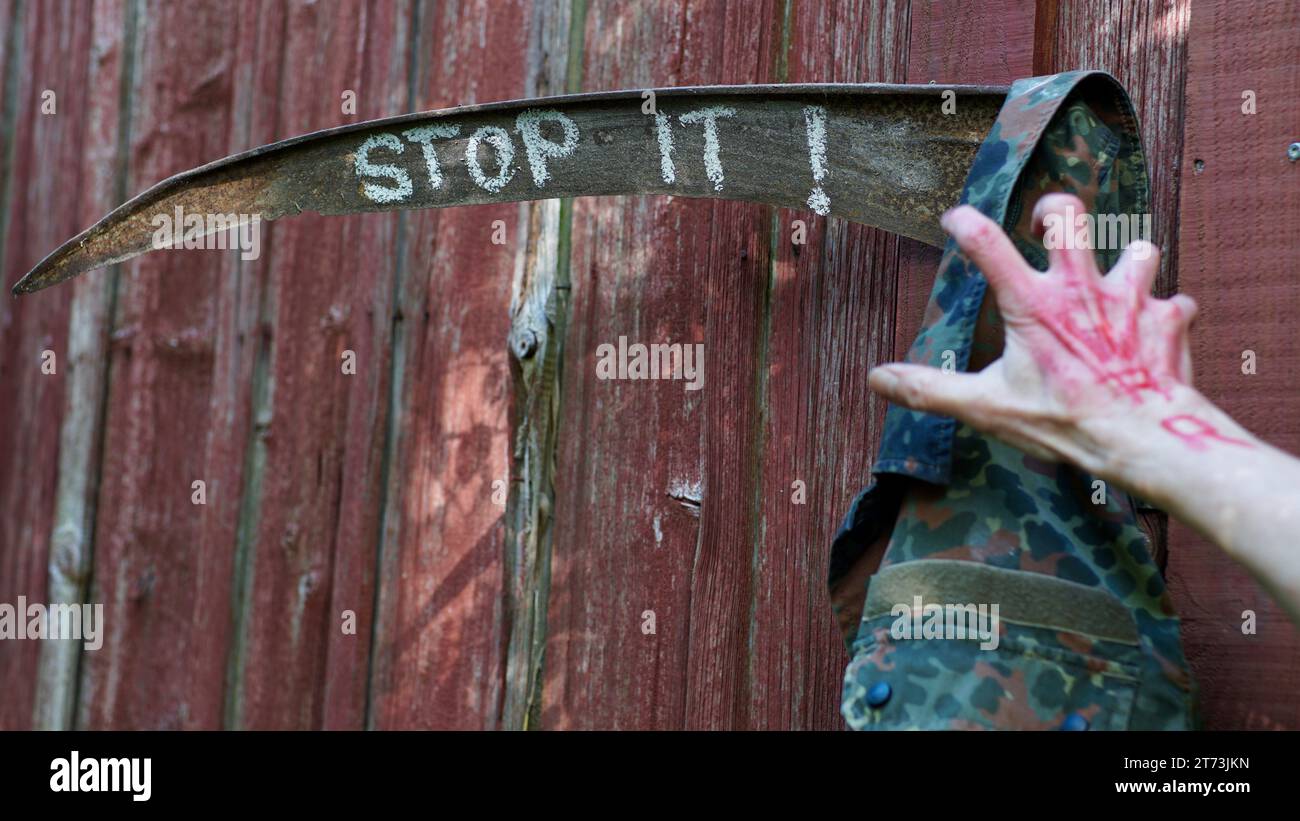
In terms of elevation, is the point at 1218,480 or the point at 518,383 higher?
the point at 518,383

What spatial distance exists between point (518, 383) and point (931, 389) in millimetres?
1017

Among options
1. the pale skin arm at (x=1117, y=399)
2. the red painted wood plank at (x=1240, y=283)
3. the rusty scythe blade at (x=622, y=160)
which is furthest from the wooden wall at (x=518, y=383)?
the pale skin arm at (x=1117, y=399)

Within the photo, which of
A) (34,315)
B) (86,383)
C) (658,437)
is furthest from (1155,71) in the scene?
(34,315)

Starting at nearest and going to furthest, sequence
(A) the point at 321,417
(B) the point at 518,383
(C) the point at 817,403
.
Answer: (C) the point at 817,403 < (B) the point at 518,383 < (A) the point at 321,417

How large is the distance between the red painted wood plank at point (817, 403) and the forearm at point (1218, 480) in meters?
0.61

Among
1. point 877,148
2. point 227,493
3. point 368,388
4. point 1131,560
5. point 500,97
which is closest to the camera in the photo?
point 1131,560

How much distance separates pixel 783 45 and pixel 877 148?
40 centimetres

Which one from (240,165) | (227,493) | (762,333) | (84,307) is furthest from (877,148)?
(84,307)

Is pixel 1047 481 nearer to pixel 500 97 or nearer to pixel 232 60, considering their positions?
pixel 500 97

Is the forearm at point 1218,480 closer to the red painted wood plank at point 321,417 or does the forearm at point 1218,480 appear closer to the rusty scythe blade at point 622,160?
the rusty scythe blade at point 622,160

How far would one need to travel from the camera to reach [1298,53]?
1162mm

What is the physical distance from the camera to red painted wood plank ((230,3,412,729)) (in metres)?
2.04

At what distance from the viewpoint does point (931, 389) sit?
0.90 metres

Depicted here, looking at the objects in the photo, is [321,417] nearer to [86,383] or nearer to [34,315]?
[86,383]
